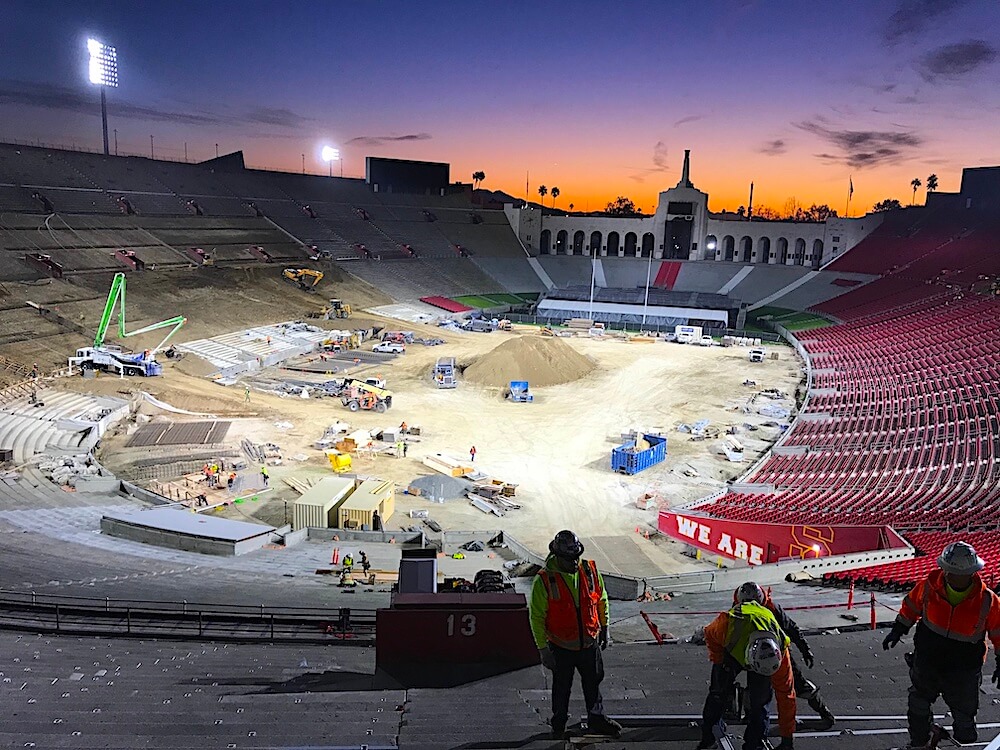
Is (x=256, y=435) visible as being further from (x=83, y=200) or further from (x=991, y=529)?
(x=83, y=200)

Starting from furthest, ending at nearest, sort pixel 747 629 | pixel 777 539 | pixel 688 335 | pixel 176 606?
1. pixel 688 335
2. pixel 777 539
3. pixel 176 606
4. pixel 747 629

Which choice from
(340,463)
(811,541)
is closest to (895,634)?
(811,541)

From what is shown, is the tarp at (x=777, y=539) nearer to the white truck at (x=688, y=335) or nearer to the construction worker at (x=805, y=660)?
the construction worker at (x=805, y=660)

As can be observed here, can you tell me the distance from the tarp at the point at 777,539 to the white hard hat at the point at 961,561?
11.3 meters

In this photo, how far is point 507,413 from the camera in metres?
35.1

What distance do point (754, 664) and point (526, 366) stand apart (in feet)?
119

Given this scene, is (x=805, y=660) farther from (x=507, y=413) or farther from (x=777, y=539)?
(x=507, y=413)

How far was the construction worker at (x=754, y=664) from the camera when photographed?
200 inches

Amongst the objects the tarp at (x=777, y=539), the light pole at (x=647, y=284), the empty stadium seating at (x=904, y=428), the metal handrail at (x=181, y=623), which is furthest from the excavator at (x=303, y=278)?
the metal handrail at (x=181, y=623)

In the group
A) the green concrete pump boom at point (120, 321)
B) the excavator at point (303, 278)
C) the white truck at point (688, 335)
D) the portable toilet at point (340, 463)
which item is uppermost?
the excavator at point (303, 278)

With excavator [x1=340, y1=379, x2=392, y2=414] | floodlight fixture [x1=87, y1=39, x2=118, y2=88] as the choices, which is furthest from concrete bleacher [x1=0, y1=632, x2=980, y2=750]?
floodlight fixture [x1=87, y1=39, x2=118, y2=88]

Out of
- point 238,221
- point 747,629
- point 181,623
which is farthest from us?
point 238,221

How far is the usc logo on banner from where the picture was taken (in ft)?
55.0

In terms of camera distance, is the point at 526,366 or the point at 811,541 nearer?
the point at 811,541
